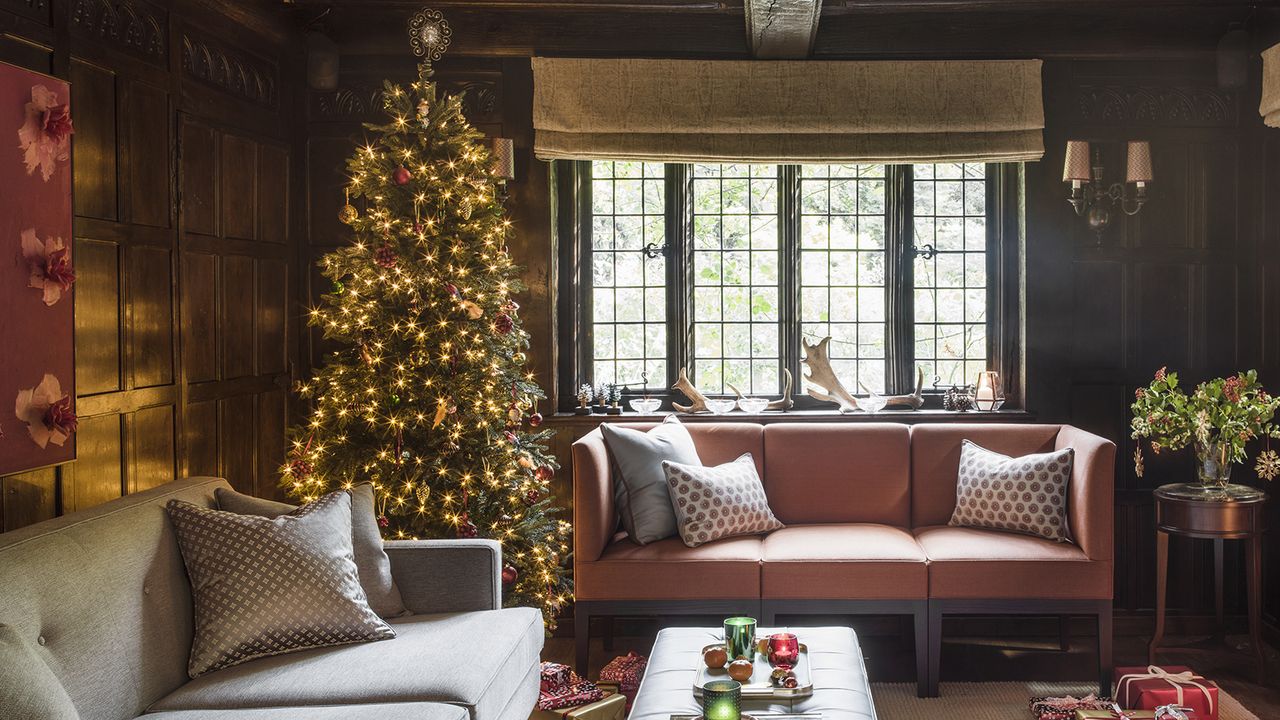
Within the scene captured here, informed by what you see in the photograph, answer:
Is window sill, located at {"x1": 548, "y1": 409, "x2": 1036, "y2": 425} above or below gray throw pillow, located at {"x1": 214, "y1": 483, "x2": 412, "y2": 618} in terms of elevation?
above

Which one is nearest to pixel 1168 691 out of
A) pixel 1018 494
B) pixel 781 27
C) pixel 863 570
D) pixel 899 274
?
pixel 1018 494

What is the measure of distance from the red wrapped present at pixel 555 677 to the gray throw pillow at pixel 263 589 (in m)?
0.89

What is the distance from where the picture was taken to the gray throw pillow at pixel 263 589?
258 cm

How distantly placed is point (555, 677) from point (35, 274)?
2.12 meters

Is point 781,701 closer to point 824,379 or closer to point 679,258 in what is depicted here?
point 824,379

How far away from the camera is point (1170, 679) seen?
3279 millimetres

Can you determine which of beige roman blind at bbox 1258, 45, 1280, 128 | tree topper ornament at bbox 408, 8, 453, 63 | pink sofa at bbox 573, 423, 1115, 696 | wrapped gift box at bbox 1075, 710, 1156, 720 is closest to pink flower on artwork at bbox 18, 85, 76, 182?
tree topper ornament at bbox 408, 8, 453, 63

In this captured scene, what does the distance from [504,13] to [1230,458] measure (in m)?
3.62

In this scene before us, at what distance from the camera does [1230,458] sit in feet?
12.6

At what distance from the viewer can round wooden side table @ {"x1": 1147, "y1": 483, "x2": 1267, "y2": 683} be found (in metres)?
3.75

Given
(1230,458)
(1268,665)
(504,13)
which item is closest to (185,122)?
(504,13)

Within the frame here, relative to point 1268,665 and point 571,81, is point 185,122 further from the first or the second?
point 1268,665

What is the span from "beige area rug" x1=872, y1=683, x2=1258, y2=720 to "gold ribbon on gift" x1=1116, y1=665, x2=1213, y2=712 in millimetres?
262

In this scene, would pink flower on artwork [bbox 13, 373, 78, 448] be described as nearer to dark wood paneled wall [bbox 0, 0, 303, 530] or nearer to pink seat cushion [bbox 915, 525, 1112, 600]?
dark wood paneled wall [bbox 0, 0, 303, 530]
